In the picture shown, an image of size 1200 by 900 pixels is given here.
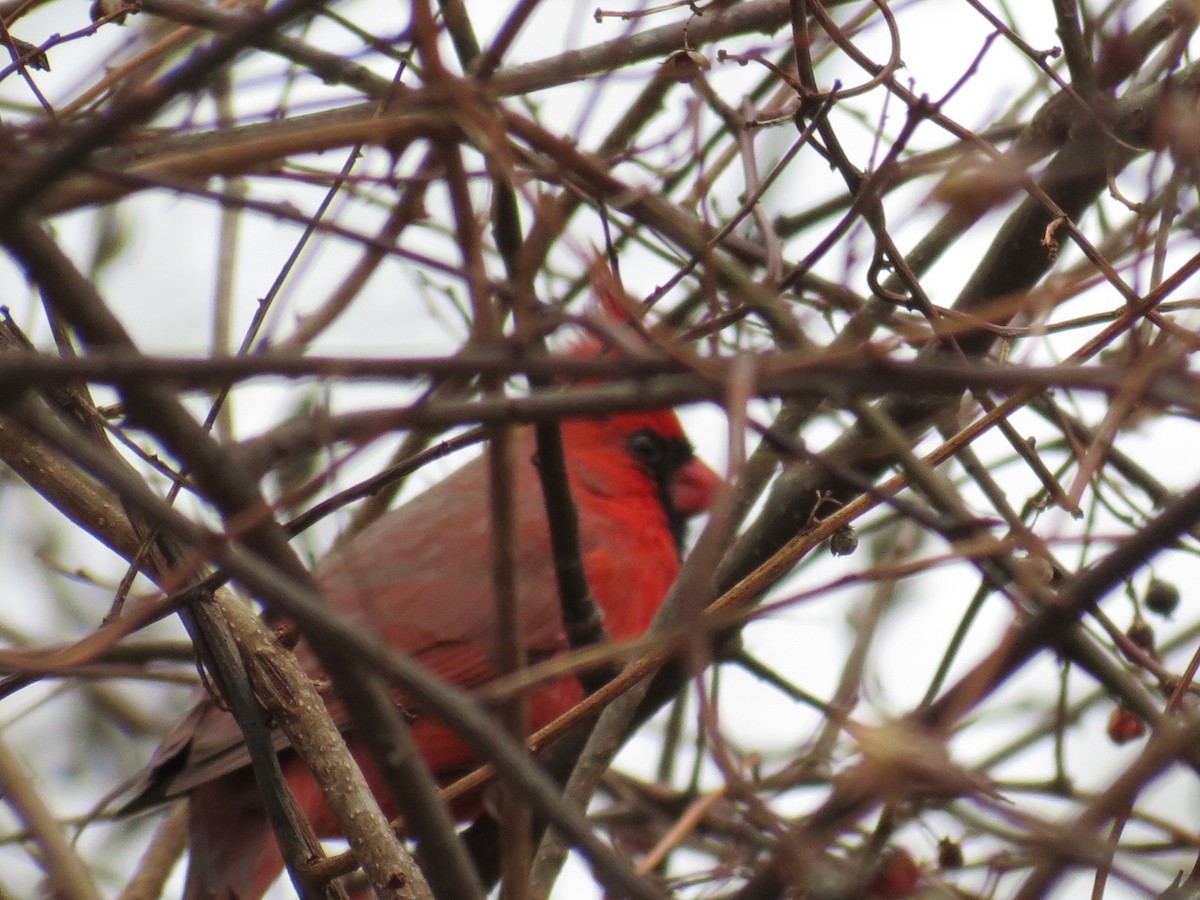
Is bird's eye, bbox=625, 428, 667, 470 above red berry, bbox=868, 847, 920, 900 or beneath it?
above

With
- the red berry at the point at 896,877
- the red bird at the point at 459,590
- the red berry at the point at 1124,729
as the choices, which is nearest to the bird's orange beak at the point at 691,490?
the red bird at the point at 459,590

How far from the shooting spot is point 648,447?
15.0ft

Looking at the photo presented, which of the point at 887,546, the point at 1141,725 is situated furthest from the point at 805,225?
the point at 1141,725

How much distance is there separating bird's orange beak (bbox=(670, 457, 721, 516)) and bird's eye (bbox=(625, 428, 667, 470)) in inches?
2.8

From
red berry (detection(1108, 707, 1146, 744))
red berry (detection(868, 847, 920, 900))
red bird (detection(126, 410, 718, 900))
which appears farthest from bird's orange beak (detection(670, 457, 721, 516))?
red berry (detection(868, 847, 920, 900))

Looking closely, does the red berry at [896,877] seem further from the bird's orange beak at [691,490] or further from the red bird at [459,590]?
the bird's orange beak at [691,490]

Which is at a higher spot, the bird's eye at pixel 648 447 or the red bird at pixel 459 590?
the bird's eye at pixel 648 447

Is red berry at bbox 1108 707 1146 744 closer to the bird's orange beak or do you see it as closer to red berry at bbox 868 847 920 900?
red berry at bbox 868 847 920 900

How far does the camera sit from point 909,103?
2.07 m

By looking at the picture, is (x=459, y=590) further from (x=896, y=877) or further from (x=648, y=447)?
(x=896, y=877)

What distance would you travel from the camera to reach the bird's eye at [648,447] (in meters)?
4.56

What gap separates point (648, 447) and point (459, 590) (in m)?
0.79

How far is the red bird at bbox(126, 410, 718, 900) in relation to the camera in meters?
3.36

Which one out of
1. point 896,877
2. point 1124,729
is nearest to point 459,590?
point 1124,729
